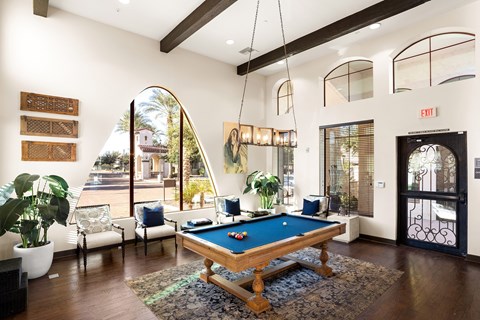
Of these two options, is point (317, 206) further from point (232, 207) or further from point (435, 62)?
point (435, 62)

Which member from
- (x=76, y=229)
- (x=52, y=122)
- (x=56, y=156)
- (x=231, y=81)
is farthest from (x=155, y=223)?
(x=231, y=81)

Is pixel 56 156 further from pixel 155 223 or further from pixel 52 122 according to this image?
pixel 155 223

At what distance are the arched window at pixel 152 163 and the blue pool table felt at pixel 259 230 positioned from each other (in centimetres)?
285

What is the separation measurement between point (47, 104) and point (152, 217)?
2820mm

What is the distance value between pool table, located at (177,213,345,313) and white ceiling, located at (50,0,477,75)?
381cm

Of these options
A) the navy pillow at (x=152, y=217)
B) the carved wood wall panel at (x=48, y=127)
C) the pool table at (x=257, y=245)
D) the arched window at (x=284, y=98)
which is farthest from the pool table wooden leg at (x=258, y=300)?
the arched window at (x=284, y=98)

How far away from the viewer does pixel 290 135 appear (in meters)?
4.54

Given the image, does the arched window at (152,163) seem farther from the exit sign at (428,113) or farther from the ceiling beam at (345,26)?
the exit sign at (428,113)

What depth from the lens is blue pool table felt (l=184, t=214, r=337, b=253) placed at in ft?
10.7

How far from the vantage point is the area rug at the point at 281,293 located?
9.93 ft

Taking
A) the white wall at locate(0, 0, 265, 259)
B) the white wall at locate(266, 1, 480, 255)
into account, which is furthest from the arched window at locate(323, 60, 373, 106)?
the white wall at locate(0, 0, 265, 259)

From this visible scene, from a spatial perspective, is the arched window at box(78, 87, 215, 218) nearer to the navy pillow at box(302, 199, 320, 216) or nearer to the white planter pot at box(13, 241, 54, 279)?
the white planter pot at box(13, 241, 54, 279)

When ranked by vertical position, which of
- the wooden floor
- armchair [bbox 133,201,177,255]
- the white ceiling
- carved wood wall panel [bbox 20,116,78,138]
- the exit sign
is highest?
the white ceiling

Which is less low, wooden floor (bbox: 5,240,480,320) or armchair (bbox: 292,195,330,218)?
armchair (bbox: 292,195,330,218)
